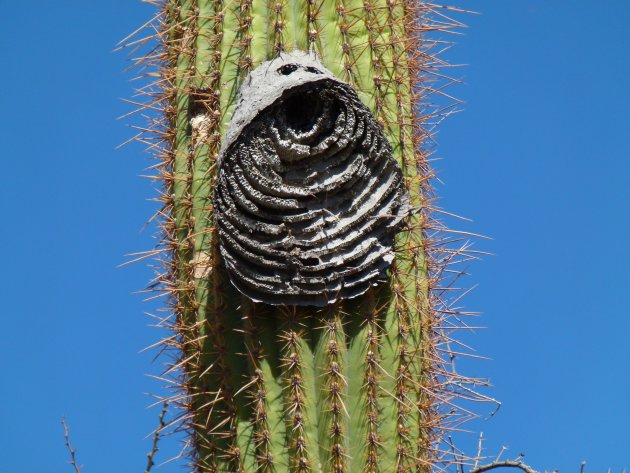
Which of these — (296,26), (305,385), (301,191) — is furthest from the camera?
(296,26)

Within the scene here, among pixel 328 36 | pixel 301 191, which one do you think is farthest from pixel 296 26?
pixel 301 191

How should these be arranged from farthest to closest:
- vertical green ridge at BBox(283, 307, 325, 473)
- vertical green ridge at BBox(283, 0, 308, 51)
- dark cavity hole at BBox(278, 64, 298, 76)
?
1. vertical green ridge at BBox(283, 0, 308, 51)
2. dark cavity hole at BBox(278, 64, 298, 76)
3. vertical green ridge at BBox(283, 307, 325, 473)

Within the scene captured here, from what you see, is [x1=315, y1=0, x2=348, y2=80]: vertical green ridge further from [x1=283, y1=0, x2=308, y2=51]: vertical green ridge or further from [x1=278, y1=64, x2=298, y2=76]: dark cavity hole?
[x1=278, y1=64, x2=298, y2=76]: dark cavity hole

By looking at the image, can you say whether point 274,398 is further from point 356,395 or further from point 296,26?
point 296,26

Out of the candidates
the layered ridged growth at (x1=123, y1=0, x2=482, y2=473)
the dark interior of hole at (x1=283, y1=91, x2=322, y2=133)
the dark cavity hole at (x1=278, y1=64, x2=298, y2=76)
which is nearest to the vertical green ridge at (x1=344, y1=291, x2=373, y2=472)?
the layered ridged growth at (x1=123, y1=0, x2=482, y2=473)

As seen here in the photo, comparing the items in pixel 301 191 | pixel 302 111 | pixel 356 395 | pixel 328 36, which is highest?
pixel 328 36

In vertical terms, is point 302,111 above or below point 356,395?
above
